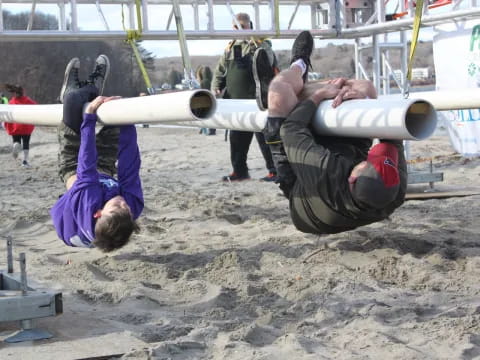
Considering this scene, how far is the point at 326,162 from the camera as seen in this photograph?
4.11 metres

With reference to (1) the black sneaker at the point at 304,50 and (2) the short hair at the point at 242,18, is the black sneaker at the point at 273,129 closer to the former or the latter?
(1) the black sneaker at the point at 304,50

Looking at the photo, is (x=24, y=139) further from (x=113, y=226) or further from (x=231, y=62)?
(x=113, y=226)

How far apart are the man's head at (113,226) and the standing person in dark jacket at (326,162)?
3.10 feet

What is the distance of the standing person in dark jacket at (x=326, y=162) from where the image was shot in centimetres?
399

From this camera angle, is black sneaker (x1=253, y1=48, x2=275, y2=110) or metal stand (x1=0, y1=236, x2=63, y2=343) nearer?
metal stand (x1=0, y1=236, x2=63, y2=343)

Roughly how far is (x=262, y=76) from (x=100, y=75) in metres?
1.19

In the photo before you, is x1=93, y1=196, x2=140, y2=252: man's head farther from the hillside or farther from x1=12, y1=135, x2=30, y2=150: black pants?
the hillside

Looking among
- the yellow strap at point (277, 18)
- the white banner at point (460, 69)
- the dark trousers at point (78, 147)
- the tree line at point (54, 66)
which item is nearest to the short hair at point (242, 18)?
the yellow strap at point (277, 18)

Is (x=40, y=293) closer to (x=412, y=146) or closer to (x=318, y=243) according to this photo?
(x=318, y=243)

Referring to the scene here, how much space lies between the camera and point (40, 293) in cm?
389

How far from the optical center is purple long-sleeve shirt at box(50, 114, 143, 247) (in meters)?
4.39

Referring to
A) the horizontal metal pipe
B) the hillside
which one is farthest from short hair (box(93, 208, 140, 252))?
the hillside

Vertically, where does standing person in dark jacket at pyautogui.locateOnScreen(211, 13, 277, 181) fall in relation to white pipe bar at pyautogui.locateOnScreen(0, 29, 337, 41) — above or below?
below

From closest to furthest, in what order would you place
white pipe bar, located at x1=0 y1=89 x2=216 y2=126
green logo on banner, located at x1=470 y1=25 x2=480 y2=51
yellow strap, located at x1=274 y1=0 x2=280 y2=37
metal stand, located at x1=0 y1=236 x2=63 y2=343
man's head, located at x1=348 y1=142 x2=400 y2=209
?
white pipe bar, located at x1=0 y1=89 x2=216 y2=126 < metal stand, located at x1=0 y1=236 x2=63 y2=343 < man's head, located at x1=348 y1=142 x2=400 y2=209 < yellow strap, located at x1=274 y1=0 x2=280 y2=37 < green logo on banner, located at x1=470 y1=25 x2=480 y2=51
